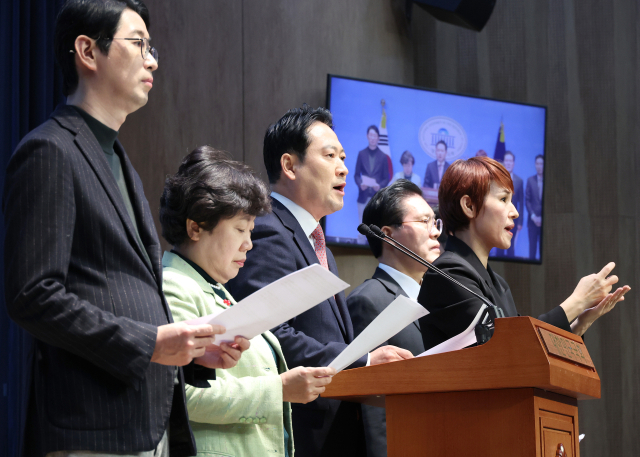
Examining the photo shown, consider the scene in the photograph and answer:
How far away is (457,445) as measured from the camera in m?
1.76

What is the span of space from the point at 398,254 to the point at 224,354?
6.17ft

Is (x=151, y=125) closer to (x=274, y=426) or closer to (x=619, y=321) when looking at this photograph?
(x=274, y=426)

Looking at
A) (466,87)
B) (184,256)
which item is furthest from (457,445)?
(466,87)

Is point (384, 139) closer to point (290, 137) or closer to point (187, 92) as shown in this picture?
point (187, 92)

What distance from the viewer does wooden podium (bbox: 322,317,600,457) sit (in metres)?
1.68

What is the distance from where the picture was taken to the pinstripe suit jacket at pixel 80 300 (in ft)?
3.98

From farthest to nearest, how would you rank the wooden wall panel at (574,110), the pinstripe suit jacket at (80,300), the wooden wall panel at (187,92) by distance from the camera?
the wooden wall panel at (574,110) < the wooden wall panel at (187,92) < the pinstripe suit jacket at (80,300)

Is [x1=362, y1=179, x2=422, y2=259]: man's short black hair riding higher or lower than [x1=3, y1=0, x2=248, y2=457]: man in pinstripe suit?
higher

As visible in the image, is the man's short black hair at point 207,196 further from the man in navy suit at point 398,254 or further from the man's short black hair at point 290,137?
the man in navy suit at point 398,254

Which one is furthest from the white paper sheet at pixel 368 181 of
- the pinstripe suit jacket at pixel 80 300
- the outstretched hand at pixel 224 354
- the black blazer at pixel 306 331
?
the pinstripe suit jacket at pixel 80 300

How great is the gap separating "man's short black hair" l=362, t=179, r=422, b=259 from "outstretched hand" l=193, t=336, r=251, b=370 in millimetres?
1860

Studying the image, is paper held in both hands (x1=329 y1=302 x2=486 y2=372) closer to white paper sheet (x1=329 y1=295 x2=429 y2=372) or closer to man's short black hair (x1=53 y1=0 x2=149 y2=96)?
white paper sheet (x1=329 y1=295 x2=429 y2=372)

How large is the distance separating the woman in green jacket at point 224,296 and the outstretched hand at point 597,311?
108 centimetres

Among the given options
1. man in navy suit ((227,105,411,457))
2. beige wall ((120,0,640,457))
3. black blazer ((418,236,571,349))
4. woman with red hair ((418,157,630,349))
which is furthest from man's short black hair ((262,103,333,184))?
beige wall ((120,0,640,457))
